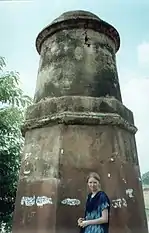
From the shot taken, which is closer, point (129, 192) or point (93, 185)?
point (93, 185)

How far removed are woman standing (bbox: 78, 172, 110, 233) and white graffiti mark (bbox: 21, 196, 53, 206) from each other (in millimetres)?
582

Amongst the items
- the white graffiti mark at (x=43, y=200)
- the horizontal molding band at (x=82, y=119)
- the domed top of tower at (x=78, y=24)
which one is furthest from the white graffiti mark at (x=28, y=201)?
the domed top of tower at (x=78, y=24)

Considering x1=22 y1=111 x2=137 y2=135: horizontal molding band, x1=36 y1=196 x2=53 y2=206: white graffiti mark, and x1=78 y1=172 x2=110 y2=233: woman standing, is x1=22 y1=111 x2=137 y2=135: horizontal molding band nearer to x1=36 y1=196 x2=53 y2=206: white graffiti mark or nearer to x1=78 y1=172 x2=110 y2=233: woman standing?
x1=78 y1=172 x2=110 y2=233: woman standing

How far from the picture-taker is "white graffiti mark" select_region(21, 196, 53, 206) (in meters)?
4.41

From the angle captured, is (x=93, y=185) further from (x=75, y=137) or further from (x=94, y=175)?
(x=75, y=137)

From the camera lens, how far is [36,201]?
14.9 feet

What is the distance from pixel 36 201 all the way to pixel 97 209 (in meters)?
1.10

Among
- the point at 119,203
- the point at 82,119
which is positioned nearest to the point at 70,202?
the point at 119,203

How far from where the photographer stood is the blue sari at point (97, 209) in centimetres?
392

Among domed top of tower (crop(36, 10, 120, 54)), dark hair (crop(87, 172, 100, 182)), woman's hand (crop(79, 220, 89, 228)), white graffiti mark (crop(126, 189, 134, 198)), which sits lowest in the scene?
woman's hand (crop(79, 220, 89, 228))

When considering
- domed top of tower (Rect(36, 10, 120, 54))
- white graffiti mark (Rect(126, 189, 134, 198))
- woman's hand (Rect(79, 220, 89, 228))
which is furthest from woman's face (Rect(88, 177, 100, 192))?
domed top of tower (Rect(36, 10, 120, 54))

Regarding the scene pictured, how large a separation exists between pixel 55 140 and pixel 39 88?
1465mm

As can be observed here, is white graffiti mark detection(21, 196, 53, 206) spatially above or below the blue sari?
above

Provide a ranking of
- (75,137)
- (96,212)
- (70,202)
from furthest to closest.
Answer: (75,137)
(70,202)
(96,212)
